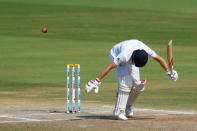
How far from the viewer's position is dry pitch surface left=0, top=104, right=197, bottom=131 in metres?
13.8

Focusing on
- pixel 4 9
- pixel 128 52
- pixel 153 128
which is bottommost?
pixel 153 128

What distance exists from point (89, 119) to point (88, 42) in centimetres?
2706

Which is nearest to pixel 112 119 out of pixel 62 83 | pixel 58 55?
pixel 62 83

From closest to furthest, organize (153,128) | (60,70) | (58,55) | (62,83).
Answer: (153,128) → (62,83) → (60,70) → (58,55)

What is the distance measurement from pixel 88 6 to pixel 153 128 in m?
52.1

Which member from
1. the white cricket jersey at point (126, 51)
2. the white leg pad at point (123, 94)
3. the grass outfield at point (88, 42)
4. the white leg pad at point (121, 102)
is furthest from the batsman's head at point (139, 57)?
the grass outfield at point (88, 42)

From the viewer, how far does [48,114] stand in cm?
1614

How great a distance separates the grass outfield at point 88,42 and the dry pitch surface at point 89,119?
6.21ft

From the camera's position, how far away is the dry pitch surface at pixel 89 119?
13805 mm

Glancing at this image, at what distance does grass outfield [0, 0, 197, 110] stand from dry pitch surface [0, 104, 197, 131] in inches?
74.5

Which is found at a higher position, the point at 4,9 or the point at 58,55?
the point at 4,9

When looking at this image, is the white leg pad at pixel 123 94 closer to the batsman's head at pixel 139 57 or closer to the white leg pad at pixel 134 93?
the white leg pad at pixel 134 93

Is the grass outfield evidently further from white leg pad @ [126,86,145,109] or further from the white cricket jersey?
the white cricket jersey

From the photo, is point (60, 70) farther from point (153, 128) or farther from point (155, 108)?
point (153, 128)
